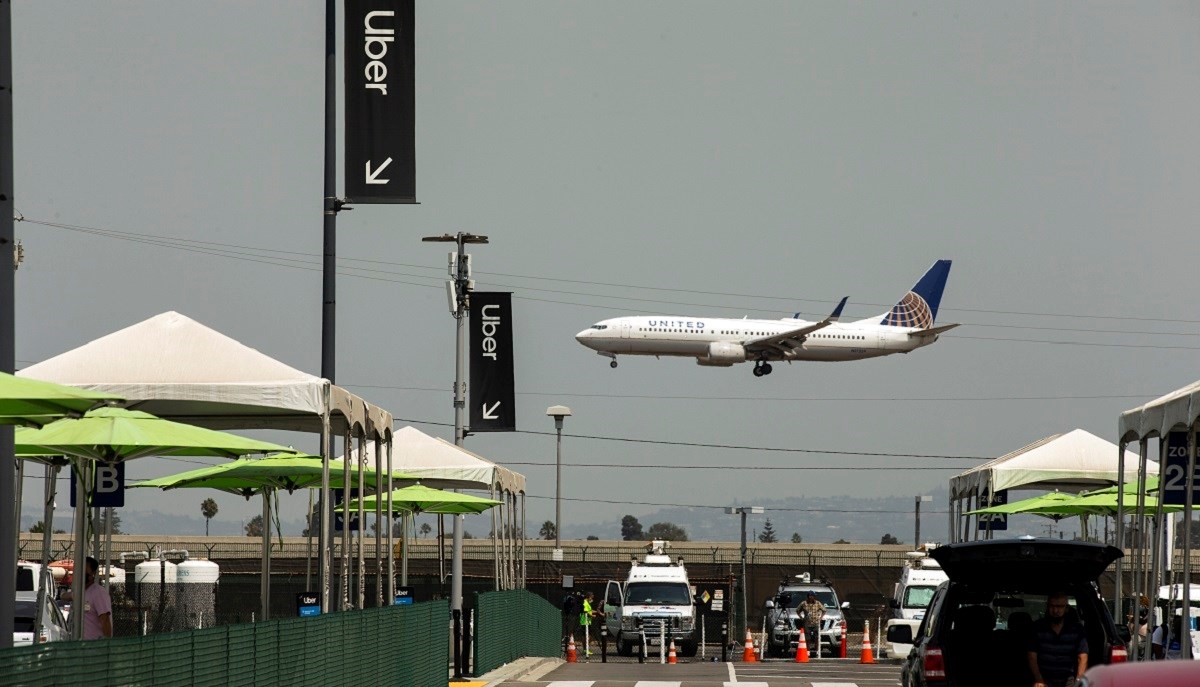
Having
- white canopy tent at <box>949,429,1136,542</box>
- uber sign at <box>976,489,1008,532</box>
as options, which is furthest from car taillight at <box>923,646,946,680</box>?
uber sign at <box>976,489,1008,532</box>

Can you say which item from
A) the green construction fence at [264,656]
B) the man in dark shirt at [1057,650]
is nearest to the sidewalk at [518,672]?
the green construction fence at [264,656]

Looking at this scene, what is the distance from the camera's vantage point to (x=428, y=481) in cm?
3064

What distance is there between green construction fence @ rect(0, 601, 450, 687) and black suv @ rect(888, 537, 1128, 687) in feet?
15.0

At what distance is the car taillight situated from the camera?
497 inches

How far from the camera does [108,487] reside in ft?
61.1

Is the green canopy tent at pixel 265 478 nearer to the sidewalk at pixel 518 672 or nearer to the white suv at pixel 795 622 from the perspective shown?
the sidewalk at pixel 518 672

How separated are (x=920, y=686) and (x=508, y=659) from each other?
55.9 ft

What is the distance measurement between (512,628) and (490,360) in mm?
6559

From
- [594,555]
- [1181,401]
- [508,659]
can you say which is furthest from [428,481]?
[594,555]

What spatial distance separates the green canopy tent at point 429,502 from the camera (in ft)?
87.4

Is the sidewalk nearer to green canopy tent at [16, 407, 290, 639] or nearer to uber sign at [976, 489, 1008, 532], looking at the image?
uber sign at [976, 489, 1008, 532]

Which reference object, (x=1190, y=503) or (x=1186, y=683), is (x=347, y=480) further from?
(x=1186, y=683)

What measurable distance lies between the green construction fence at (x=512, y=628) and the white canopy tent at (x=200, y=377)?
315 inches

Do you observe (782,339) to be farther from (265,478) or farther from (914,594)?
(265,478)
